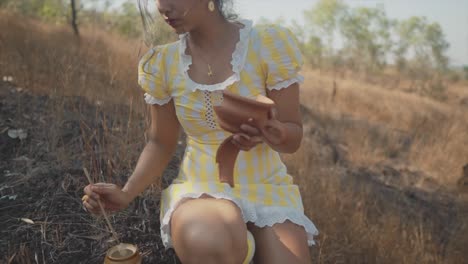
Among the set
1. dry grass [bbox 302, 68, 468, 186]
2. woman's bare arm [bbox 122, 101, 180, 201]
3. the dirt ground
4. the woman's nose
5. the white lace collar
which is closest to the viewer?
the woman's nose

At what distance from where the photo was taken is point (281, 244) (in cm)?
128

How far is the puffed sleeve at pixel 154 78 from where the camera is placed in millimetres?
1468

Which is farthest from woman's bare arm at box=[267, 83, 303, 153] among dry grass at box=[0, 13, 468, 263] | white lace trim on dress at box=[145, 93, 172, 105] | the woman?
dry grass at box=[0, 13, 468, 263]

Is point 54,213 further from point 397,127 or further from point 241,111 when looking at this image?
point 397,127

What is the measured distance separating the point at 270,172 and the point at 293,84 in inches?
12.4

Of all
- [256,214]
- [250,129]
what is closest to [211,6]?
[250,129]

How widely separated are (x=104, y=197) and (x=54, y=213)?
0.79 m

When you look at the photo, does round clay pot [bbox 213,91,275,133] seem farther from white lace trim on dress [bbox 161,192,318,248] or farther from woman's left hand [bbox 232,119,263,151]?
white lace trim on dress [bbox 161,192,318,248]

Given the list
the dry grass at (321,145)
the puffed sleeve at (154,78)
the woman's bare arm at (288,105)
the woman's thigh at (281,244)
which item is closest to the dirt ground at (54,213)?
the dry grass at (321,145)

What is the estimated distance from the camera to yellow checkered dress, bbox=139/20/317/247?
1350mm

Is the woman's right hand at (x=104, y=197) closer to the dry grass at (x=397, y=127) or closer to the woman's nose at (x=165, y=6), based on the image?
the woman's nose at (x=165, y=6)

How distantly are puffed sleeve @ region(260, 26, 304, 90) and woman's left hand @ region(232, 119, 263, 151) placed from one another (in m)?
0.33

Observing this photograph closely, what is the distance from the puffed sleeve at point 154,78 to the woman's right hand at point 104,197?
34cm

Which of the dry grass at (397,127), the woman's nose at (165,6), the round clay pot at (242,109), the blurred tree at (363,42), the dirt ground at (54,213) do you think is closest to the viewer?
the round clay pot at (242,109)
